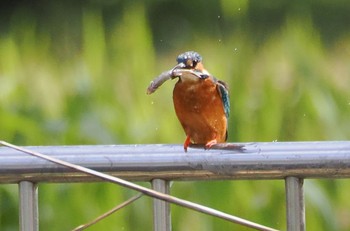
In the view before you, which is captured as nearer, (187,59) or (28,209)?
(28,209)

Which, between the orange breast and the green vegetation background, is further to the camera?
the green vegetation background

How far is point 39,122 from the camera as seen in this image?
6.20 feet

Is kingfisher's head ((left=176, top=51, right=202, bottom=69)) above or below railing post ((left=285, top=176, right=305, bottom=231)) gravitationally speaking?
above

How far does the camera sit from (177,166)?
0.81 m

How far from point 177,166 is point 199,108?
328 millimetres

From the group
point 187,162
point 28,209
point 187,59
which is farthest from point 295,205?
point 187,59

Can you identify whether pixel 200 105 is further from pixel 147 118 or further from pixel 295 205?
pixel 147 118

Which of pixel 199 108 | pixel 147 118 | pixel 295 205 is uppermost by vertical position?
pixel 147 118

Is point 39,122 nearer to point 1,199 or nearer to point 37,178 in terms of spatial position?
point 1,199

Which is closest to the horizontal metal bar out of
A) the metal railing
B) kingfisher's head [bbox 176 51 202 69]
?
the metal railing

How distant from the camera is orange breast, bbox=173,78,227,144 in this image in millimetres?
1120

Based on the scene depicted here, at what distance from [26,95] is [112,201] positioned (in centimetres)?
46

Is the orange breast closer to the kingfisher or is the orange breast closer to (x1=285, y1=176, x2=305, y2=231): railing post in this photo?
the kingfisher

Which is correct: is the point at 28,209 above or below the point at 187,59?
below
